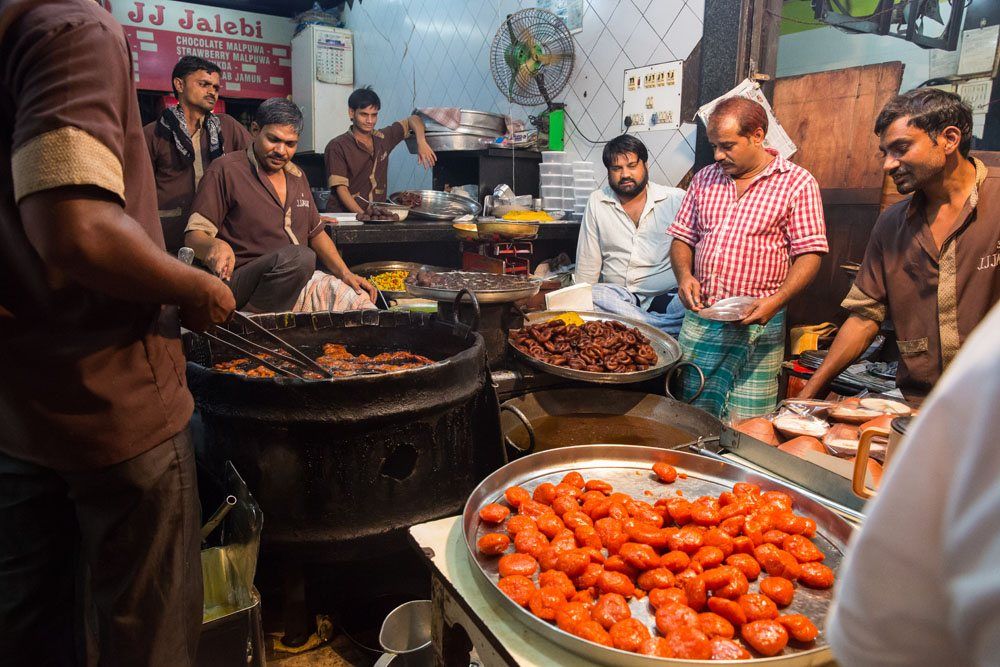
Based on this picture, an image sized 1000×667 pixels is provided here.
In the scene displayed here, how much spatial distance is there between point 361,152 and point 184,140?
2673mm

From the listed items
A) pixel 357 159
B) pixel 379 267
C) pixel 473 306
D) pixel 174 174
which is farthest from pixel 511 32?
pixel 473 306

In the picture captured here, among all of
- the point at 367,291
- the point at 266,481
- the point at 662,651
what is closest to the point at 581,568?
the point at 662,651

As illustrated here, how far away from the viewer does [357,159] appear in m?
7.79

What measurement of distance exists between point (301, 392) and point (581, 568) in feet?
3.81

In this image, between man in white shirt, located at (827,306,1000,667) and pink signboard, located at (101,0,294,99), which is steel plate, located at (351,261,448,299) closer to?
man in white shirt, located at (827,306,1000,667)

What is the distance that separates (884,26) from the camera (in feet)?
16.2

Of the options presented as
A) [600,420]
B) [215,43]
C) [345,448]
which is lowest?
[600,420]

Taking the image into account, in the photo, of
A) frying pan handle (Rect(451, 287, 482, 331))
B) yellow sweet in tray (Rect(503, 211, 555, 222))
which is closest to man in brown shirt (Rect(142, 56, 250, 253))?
yellow sweet in tray (Rect(503, 211, 555, 222))

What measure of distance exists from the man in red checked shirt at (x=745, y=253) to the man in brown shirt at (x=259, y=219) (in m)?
2.49

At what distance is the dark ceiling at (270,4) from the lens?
37.4ft

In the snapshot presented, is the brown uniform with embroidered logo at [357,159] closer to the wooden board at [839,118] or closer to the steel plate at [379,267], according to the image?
the steel plate at [379,267]

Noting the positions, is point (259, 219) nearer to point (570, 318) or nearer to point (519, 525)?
point (570, 318)

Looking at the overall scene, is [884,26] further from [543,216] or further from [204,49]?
[204,49]

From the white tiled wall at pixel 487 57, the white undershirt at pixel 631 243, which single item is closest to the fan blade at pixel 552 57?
the white tiled wall at pixel 487 57
